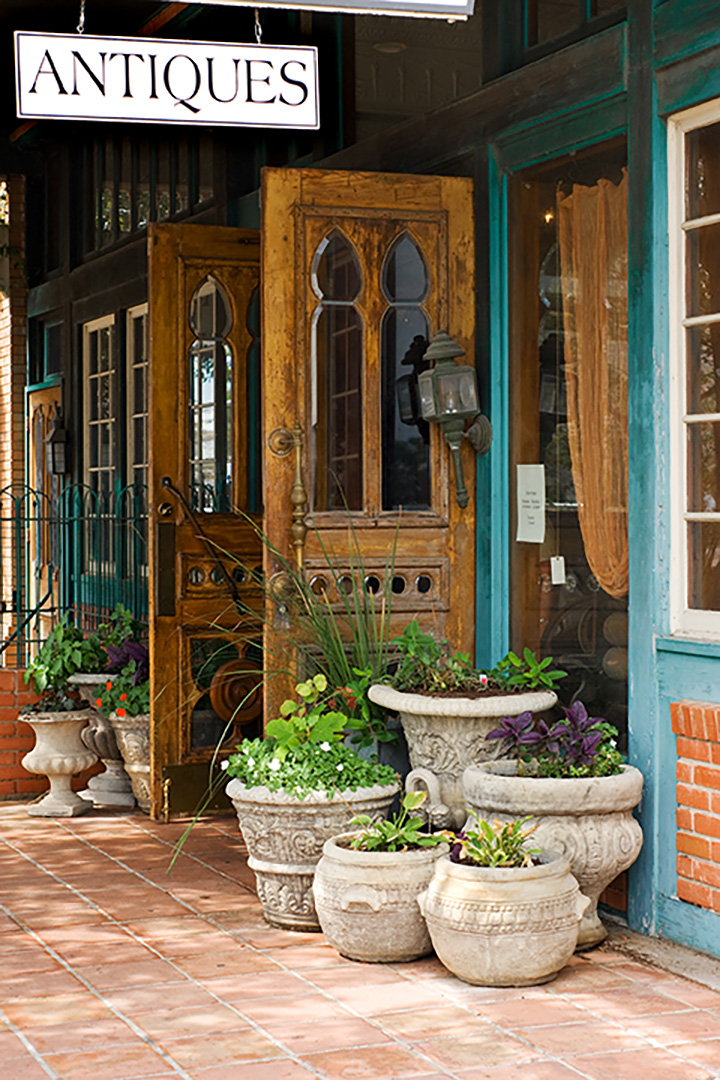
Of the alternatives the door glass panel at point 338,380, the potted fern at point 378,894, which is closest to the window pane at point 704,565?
the potted fern at point 378,894

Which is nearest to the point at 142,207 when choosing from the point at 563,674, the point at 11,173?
the point at 11,173

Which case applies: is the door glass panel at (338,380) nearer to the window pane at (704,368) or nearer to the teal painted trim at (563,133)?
the teal painted trim at (563,133)

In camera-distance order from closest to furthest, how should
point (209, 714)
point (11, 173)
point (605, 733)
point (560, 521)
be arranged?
point (605, 733) → point (560, 521) → point (209, 714) → point (11, 173)

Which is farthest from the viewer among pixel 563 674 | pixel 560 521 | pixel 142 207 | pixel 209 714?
pixel 142 207

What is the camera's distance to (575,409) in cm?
526

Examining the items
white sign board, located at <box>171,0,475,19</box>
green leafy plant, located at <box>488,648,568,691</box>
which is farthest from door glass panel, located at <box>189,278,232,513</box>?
white sign board, located at <box>171,0,475,19</box>

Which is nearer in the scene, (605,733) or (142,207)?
(605,733)

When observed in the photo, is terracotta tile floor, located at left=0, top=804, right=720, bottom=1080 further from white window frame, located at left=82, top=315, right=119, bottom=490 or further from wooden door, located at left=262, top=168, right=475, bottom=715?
white window frame, located at left=82, top=315, right=119, bottom=490

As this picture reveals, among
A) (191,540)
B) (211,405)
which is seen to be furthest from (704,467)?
(211,405)

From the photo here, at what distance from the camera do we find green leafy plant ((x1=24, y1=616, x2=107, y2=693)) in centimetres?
710

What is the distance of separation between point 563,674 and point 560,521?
672 millimetres

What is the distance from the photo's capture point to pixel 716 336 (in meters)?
4.54

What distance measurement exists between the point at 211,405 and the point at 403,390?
166 centimetres

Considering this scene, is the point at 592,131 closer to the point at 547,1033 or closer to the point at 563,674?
the point at 563,674
